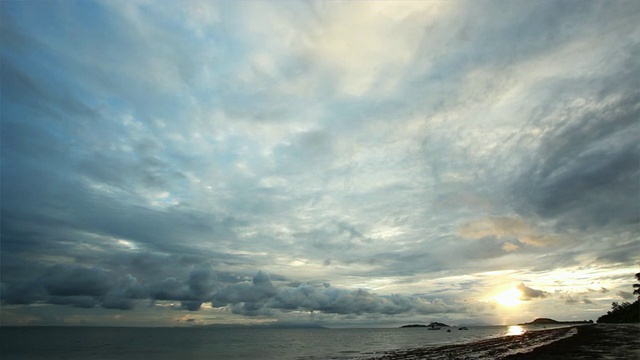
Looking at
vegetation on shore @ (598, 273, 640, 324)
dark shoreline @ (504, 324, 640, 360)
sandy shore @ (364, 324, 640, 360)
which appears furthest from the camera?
vegetation on shore @ (598, 273, 640, 324)

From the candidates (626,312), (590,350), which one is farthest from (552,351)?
(626,312)

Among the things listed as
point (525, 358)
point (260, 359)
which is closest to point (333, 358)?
point (260, 359)

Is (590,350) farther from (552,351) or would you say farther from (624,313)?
(624,313)

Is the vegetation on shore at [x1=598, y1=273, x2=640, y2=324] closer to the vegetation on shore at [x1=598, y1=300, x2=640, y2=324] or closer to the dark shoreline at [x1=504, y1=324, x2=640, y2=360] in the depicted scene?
the vegetation on shore at [x1=598, y1=300, x2=640, y2=324]

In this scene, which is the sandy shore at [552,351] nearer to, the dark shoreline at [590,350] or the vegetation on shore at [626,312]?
the dark shoreline at [590,350]

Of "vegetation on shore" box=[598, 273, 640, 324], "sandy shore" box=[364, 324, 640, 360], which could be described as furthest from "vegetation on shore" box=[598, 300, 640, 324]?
"sandy shore" box=[364, 324, 640, 360]

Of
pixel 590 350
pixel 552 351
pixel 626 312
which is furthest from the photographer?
pixel 626 312

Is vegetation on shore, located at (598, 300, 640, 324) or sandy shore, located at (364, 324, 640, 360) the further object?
vegetation on shore, located at (598, 300, 640, 324)

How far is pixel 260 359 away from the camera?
80.6 m

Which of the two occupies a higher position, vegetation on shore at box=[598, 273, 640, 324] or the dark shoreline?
vegetation on shore at box=[598, 273, 640, 324]

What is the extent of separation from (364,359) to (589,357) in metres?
34.3

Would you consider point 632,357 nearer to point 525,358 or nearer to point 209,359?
point 525,358

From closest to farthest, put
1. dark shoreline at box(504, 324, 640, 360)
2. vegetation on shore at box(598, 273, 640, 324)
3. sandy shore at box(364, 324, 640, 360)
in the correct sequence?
1. dark shoreline at box(504, 324, 640, 360)
2. sandy shore at box(364, 324, 640, 360)
3. vegetation on shore at box(598, 273, 640, 324)

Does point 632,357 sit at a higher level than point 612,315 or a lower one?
lower
